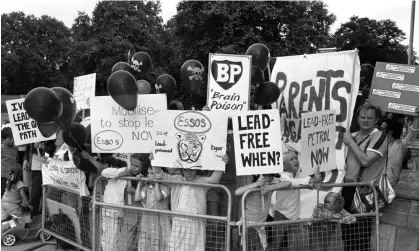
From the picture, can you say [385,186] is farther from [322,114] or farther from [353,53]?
[353,53]

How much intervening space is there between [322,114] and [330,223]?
1175 millimetres

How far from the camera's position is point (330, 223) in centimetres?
497

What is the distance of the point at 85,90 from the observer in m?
7.81

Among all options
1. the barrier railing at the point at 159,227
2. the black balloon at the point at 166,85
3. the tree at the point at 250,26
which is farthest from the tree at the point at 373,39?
the barrier railing at the point at 159,227

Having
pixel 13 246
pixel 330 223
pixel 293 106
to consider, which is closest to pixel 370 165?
pixel 330 223

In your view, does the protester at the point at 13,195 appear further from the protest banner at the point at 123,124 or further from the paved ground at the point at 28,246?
the protest banner at the point at 123,124

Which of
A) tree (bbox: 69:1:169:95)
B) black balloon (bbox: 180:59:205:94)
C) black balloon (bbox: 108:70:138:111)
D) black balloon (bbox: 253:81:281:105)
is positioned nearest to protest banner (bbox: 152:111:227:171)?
black balloon (bbox: 108:70:138:111)

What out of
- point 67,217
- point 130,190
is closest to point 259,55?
point 130,190

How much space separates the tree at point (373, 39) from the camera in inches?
1773

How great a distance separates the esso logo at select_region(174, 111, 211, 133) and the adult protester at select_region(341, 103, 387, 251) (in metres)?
1.63

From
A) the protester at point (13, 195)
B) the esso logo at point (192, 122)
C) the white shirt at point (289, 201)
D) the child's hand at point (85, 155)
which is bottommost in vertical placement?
the protester at point (13, 195)

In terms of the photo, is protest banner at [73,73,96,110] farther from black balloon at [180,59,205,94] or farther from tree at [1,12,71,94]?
tree at [1,12,71,94]

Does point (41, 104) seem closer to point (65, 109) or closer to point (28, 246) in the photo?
point (65, 109)

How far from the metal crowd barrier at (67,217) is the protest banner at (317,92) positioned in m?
2.72
